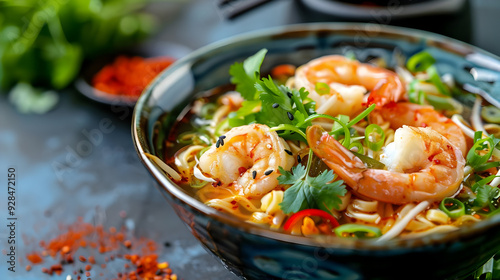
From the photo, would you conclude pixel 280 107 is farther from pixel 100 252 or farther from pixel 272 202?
pixel 100 252

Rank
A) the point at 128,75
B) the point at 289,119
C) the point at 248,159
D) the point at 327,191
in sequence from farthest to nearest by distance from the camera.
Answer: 1. the point at 128,75
2. the point at 289,119
3. the point at 248,159
4. the point at 327,191

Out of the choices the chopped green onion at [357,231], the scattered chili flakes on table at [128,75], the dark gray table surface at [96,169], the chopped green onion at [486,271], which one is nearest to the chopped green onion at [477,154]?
the chopped green onion at [486,271]

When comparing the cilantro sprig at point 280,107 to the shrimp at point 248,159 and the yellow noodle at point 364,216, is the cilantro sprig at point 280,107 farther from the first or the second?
the yellow noodle at point 364,216

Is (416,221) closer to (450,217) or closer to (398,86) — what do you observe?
(450,217)

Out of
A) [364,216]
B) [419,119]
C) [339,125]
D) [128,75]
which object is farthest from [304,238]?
[128,75]

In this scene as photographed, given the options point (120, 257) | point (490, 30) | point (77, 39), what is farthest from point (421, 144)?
point (77, 39)

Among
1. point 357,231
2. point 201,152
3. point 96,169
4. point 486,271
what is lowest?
point 96,169
